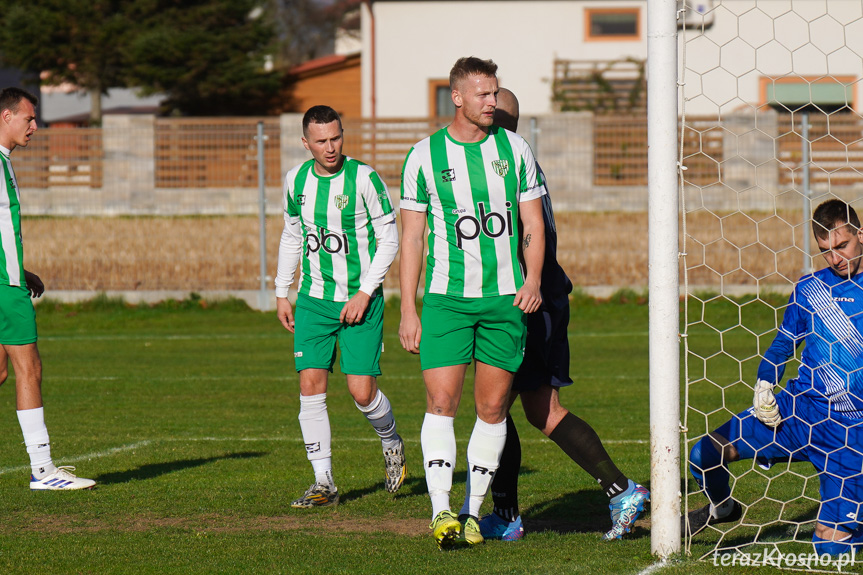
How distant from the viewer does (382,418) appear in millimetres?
6227

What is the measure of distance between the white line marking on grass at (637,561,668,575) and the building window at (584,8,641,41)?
28.6 meters

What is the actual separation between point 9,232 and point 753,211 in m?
13.3

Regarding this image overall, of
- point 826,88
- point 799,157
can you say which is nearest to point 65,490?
point 799,157

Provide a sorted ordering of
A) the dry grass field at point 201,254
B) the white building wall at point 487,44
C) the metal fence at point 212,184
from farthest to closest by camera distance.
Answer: the white building wall at point 487,44 → the metal fence at point 212,184 → the dry grass field at point 201,254

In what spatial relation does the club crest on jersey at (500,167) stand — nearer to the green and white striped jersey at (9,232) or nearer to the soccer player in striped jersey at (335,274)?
the soccer player in striped jersey at (335,274)

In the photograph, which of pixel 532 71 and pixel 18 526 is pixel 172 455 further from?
pixel 532 71

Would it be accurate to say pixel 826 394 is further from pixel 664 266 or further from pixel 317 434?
pixel 317 434

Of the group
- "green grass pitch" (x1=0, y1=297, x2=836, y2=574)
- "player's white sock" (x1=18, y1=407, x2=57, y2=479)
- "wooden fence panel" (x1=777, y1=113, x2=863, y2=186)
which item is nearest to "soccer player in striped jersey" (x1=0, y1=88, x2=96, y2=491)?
"player's white sock" (x1=18, y1=407, x2=57, y2=479)

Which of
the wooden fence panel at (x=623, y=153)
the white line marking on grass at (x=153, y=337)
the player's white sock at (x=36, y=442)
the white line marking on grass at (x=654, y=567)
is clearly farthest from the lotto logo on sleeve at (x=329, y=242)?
the wooden fence panel at (x=623, y=153)

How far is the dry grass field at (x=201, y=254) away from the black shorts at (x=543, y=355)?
10400 millimetres

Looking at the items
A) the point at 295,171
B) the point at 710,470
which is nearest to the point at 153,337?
the point at 295,171

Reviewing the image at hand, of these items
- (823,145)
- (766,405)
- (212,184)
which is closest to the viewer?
(766,405)

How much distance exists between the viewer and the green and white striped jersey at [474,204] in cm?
489

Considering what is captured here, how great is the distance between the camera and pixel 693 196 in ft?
57.3
